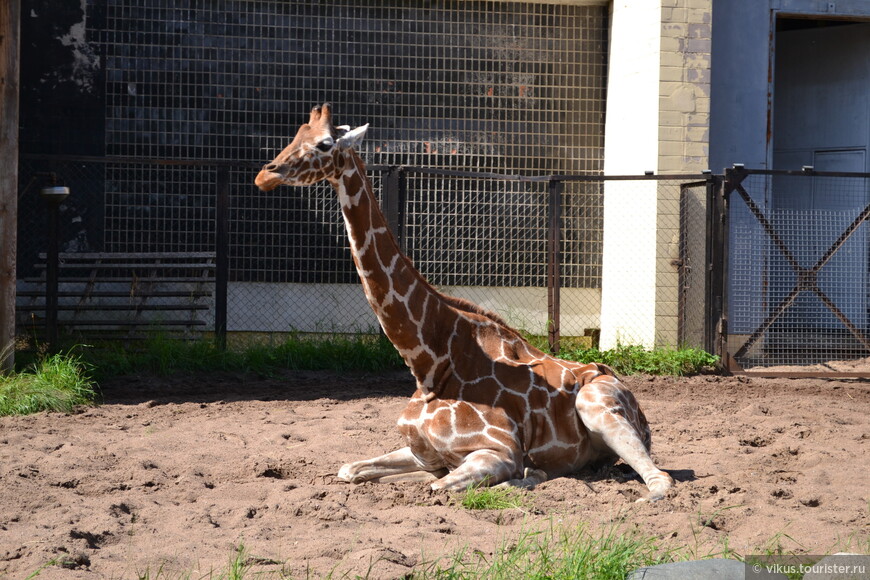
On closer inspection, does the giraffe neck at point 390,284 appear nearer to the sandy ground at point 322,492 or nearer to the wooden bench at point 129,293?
the sandy ground at point 322,492

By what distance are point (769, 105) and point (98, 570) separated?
10661 millimetres

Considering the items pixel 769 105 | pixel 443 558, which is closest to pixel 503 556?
pixel 443 558

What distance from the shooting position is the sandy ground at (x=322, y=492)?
4.36 meters

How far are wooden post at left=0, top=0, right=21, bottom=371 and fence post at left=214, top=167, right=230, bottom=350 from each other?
2.40 m

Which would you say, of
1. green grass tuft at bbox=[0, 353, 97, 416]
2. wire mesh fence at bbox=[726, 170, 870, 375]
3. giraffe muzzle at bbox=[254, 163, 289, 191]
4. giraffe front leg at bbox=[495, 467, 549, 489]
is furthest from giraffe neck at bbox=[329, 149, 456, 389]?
wire mesh fence at bbox=[726, 170, 870, 375]

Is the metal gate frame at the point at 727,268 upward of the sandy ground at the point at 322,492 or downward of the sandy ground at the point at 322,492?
upward

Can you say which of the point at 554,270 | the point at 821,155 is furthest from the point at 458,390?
the point at 821,155

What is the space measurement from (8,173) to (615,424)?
5.90 m

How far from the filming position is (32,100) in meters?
11.5

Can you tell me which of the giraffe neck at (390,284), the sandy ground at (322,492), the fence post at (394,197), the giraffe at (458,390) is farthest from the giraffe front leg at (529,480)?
the fence post at (394,197)

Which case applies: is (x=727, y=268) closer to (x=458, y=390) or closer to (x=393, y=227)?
(x=393, y=227)

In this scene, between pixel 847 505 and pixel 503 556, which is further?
pixel 847 505

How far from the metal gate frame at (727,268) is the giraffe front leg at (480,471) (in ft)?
20.3

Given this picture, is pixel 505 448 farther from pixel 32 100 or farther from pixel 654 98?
pixel 32 100
